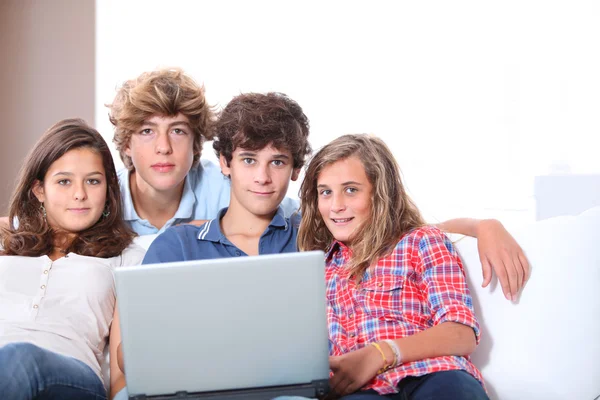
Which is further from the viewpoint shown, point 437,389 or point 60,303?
point 60,303

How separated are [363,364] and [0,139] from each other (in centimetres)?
293

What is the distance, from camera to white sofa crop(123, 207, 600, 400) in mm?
1682

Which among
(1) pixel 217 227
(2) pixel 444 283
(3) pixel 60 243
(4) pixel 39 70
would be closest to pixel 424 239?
(2) pixel 444 283

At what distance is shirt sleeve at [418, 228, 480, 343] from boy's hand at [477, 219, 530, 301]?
9 centimetres

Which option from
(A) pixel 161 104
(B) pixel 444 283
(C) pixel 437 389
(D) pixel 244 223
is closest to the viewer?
(C) pixel 437 389

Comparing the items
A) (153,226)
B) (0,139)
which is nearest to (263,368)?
(153,226)

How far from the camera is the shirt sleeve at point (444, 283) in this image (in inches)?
61.0

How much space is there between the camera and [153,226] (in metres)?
2.30

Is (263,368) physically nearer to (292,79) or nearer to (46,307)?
(46,307)

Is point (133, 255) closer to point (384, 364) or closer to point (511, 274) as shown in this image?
point (384, 364)

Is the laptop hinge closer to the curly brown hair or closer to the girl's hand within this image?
the girl's hand

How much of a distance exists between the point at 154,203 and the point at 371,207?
88 cm

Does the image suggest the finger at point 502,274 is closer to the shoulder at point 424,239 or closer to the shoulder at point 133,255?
the shoulder at point 424,239

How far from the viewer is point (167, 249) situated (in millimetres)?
1835
